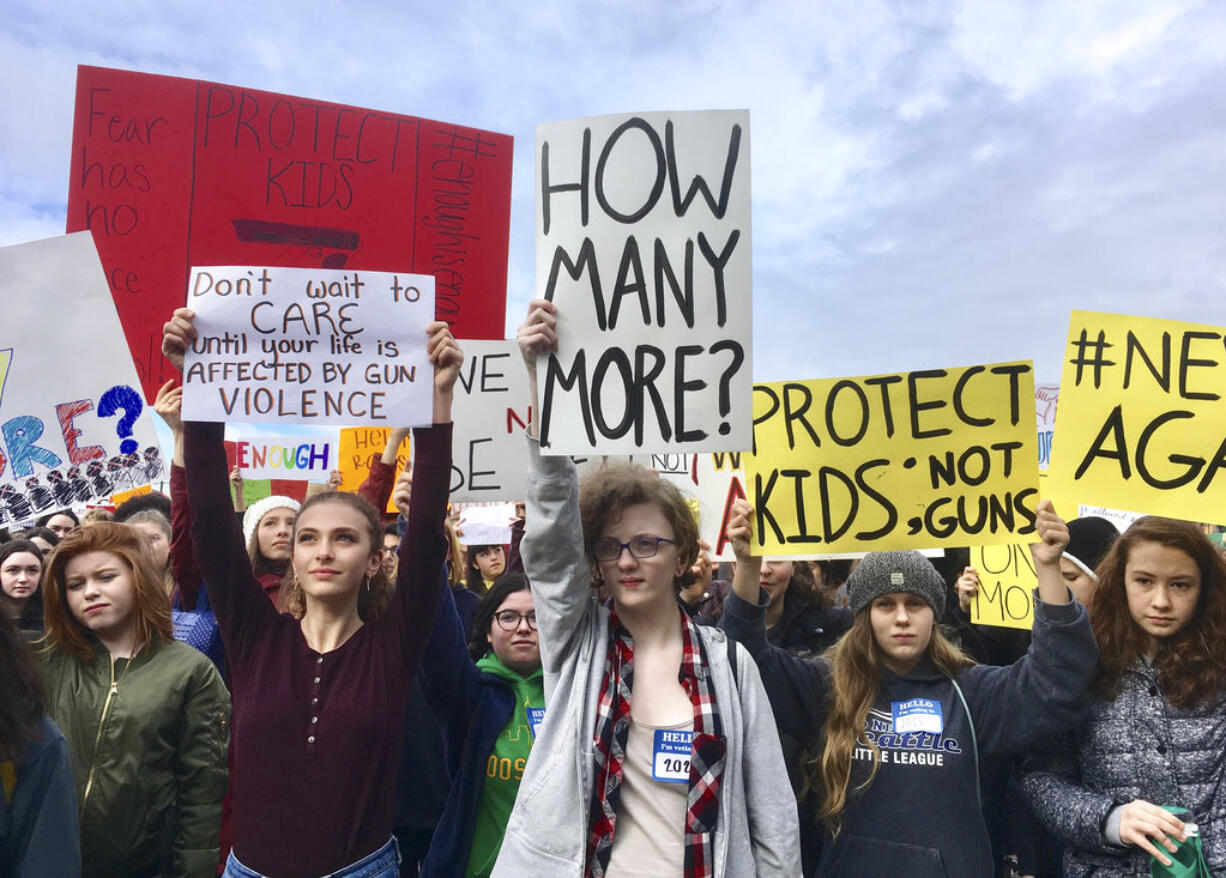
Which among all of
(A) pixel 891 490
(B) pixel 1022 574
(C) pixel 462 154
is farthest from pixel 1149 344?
(C) pixel 462 154

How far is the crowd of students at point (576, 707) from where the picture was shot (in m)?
2.16

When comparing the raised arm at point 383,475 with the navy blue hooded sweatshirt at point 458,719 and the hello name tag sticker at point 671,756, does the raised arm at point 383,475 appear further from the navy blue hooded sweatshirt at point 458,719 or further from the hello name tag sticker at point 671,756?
the hello name tag sticker at point 671,756

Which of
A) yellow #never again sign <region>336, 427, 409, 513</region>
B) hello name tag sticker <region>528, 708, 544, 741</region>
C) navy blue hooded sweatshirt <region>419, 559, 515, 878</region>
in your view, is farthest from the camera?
yellow #never again sign <region>336, 427, 409, 513</region>

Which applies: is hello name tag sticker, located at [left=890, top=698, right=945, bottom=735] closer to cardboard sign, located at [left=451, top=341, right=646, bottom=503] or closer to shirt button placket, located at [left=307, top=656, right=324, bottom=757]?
shirt button placket, located at [left=307, top=656, right=324, bottom=757]

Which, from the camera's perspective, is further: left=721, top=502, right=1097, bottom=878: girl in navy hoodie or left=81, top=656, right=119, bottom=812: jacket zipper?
left=81, top=656, right=119, bottom=812: jacket zipper

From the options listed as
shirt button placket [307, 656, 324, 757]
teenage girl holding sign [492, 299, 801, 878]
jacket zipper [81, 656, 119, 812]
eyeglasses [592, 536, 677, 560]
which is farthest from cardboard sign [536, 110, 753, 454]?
jacket zipper [81, 656, 119, 812]

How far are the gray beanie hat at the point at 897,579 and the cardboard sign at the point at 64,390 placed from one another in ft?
9.62

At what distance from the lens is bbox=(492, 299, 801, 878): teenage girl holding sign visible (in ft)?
6.86

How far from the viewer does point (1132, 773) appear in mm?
2680

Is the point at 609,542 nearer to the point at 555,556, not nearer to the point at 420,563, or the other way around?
the point at 555,556

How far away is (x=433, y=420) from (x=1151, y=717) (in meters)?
2.36

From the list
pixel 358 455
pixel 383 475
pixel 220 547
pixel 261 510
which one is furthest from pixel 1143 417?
pixel 358 455

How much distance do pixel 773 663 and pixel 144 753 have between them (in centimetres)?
201

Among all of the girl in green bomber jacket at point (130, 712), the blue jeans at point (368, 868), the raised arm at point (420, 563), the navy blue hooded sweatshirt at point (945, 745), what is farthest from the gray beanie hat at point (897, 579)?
the girl in green bomber jacket at point (130, 712)
